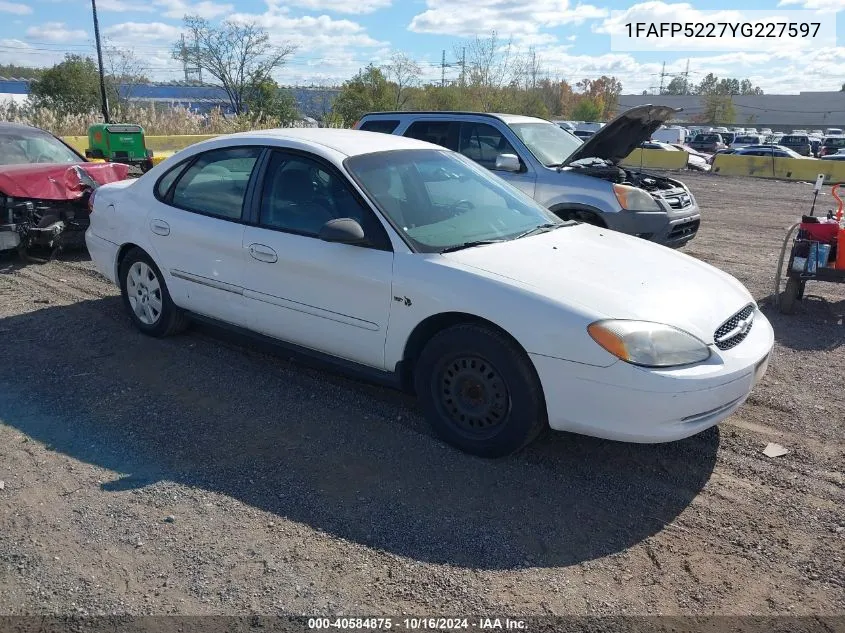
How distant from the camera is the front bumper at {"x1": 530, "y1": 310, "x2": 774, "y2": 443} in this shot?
3.28 metres

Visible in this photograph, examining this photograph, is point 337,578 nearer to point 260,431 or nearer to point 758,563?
point 260,431

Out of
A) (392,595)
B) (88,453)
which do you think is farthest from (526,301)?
(88,453)

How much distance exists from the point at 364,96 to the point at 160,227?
32.2 m

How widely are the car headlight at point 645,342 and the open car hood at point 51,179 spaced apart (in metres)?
6.86

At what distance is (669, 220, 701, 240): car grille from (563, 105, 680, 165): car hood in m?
1.28

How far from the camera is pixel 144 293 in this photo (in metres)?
5.57

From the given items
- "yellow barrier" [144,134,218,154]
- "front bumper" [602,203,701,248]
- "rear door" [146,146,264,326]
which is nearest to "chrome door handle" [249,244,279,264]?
"rear door" [146,146,264,326]

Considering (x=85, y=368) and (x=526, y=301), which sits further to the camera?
(x=85, y=368)

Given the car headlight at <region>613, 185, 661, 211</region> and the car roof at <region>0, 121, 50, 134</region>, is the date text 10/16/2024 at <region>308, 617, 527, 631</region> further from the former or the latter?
the car roof at <region>0, 121, 50, 134</region>

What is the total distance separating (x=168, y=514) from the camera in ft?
10.9

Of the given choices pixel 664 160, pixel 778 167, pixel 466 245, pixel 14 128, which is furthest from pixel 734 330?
pixel 664 160

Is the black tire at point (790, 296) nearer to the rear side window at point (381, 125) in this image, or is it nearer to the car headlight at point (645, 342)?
the car headlight at point (645, 342)

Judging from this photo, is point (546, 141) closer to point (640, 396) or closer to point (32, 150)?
point (640, 396)

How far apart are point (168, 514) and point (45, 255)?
647 centimetres
